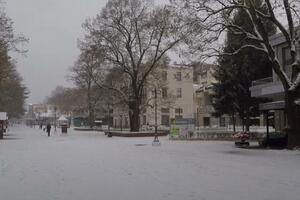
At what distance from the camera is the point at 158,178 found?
1566 cm

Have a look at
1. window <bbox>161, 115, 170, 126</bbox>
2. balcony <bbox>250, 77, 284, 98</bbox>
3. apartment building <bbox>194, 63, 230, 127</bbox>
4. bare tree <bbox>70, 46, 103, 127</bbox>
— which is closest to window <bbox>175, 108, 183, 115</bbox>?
window <bbox>161, 115, 170, 126</bbox>

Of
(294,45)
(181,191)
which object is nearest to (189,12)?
(294,45)

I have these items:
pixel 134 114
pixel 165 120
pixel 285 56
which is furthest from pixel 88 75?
pixel 285 56

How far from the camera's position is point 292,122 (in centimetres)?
2933

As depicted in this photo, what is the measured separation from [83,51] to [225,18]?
115ft

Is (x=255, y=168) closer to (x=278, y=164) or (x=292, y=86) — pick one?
(x=278, y=164)

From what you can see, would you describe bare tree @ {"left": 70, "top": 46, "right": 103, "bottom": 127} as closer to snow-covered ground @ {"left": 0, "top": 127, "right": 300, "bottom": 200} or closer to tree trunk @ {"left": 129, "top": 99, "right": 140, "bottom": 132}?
tree trunk @ {"left": 129, "top": 99, "right": 140, "bottom": 132}

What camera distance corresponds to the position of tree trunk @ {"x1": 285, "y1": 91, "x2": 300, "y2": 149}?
95.3 feet

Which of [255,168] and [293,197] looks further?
[255,168]

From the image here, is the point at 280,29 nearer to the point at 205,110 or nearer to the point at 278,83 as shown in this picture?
the point at 278,83

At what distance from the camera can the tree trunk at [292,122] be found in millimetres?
29047

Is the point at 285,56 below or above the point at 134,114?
above

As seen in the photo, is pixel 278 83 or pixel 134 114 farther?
pixel 134 114

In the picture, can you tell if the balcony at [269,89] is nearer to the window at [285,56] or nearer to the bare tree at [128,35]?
the window at [285,56]
